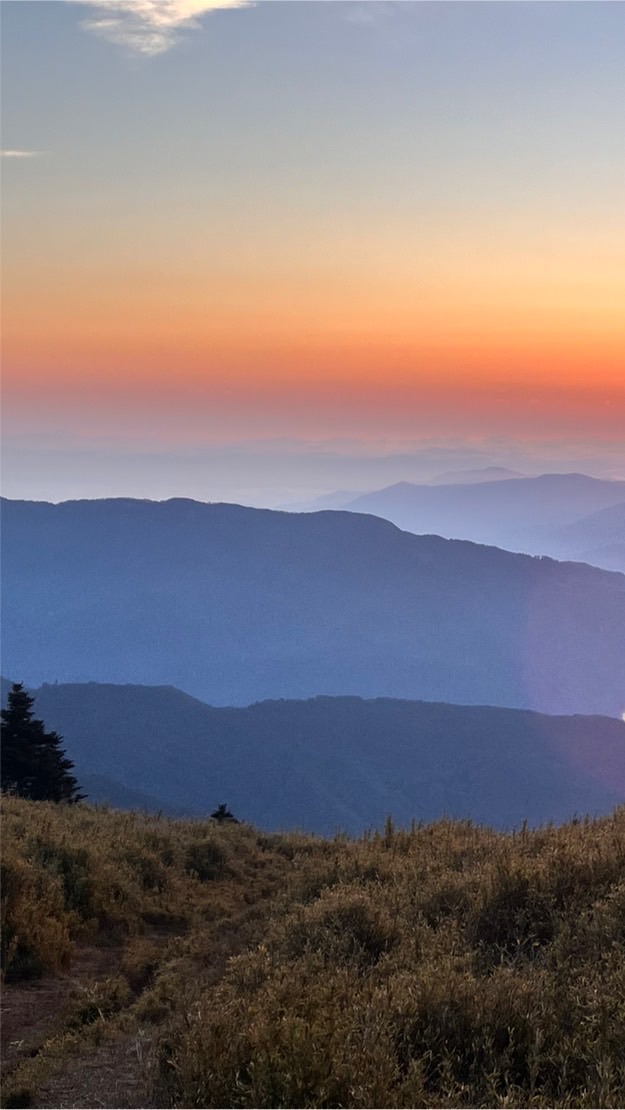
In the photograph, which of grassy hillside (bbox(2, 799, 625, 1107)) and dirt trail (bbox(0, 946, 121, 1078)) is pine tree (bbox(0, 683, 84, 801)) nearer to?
grassy hillside (bbox(2, 799, 625, 1107))

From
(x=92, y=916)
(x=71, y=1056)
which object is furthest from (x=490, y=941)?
(x=92, y=916)

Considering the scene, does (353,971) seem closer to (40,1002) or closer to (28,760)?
(40,1002)

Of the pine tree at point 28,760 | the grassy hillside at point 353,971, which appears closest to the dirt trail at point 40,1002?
the grassy hillside at point 353,971

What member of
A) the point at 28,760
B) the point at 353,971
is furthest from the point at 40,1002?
the point at 28,760

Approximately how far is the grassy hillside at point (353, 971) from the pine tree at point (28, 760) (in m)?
9.08

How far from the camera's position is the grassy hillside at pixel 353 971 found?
461 cm

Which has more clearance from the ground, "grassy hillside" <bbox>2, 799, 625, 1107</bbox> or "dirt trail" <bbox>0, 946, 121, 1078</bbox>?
"grassy hillside" <bbox>2, 799, 625, 1107</bbox>

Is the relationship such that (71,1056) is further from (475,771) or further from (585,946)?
(475,771)

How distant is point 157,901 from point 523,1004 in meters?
7.53

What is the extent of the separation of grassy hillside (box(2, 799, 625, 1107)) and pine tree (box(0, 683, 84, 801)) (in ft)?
29.8

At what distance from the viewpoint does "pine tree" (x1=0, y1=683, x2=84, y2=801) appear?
21.4 metres

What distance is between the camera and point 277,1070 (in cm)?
459

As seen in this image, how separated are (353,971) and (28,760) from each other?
1702cm

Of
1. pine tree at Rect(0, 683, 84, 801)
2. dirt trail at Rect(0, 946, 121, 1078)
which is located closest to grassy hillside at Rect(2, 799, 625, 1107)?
dirt trail at Rect(0, 946, 121, 1078)
